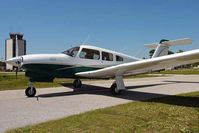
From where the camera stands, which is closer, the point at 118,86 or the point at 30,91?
the point at 30,91

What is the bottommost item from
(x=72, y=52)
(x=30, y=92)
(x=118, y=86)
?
(x=30, y=92)

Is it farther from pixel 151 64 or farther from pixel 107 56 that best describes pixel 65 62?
pixel 151 64

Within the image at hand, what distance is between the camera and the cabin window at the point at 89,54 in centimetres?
1318

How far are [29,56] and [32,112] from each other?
427 cm

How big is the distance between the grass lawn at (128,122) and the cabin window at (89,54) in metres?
5.68

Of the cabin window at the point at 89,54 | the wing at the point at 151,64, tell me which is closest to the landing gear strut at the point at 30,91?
the wing at the point at 151,64

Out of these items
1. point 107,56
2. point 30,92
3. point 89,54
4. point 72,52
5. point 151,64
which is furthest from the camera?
point 107,56

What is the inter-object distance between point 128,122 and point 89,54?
7533 mm

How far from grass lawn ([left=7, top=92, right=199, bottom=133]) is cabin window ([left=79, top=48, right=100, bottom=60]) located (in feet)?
18.6

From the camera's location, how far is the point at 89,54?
1338 centimetres

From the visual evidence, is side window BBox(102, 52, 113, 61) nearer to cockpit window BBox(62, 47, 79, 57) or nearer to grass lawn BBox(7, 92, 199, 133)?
cockpit window BBox(62, 47, 79, 57)

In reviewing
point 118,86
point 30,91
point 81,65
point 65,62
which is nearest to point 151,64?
point 118,86

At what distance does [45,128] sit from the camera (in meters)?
5.68

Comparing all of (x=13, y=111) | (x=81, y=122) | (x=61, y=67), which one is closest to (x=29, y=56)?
(x=61, y=67)
